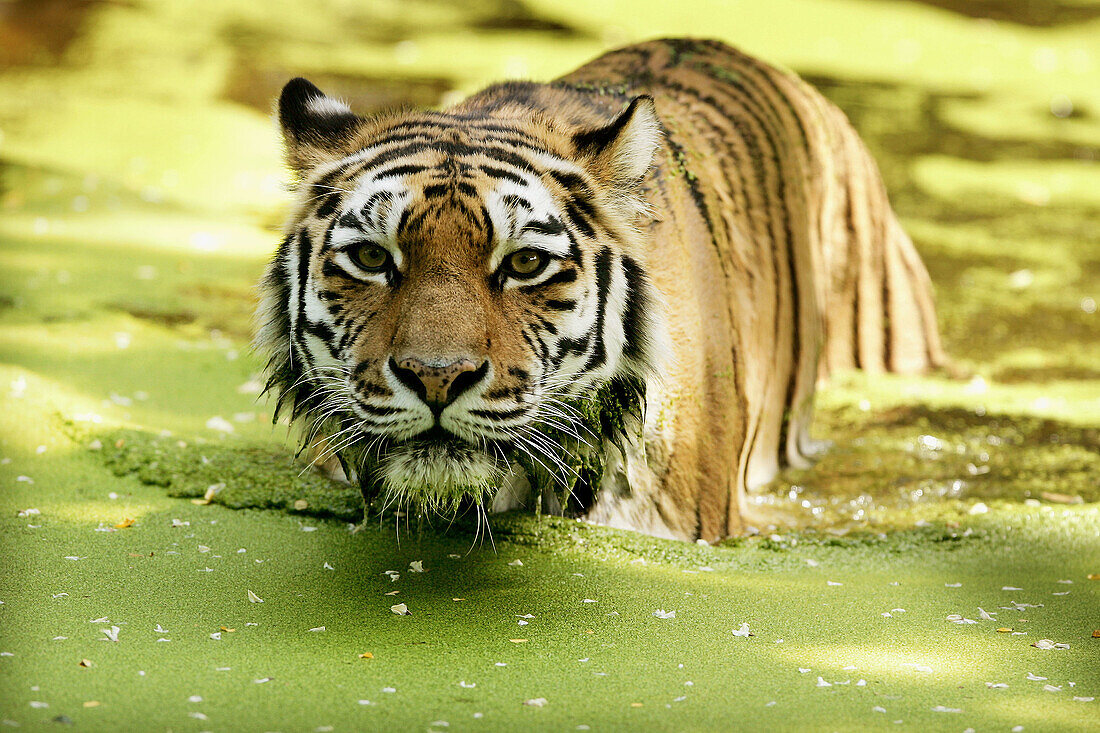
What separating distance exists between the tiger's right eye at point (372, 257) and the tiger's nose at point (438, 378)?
285 mm

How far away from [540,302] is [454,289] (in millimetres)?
238

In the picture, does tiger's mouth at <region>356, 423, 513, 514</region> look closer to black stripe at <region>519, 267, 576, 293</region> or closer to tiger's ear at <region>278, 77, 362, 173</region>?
black stripe at <region>519, 267, 576, 293</region>

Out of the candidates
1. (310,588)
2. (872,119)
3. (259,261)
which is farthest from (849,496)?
(872,119)

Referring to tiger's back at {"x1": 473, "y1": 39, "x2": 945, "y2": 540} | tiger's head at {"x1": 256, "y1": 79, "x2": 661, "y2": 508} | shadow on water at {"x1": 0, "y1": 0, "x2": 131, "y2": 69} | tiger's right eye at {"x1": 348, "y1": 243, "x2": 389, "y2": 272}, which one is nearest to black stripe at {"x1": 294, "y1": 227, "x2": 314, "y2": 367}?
tiger's head at {"x1": 256, "y1": 79, "x2": 661, "y2": 508}

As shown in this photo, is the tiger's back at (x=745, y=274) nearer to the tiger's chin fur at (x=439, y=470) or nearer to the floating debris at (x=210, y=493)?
the tiger's chin fur at (x=439, y=470)

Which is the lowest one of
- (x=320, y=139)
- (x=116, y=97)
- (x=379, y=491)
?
(x=379, y=491)

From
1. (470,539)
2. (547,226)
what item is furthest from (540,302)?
(470,539)

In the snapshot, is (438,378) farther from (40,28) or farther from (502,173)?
(40,28)

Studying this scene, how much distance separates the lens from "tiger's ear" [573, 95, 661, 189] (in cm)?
276

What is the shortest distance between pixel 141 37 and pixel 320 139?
8.92m

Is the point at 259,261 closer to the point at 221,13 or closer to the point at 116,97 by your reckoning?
the point at 116,97

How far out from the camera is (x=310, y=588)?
261 centimetres

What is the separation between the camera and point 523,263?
8.36 ft

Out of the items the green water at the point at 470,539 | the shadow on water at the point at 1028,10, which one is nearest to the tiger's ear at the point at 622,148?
the green water at the point at 470,539
